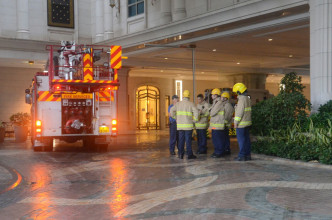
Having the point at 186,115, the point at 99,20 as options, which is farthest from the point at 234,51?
the point at 186,115

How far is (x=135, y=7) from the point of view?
70.2 feet

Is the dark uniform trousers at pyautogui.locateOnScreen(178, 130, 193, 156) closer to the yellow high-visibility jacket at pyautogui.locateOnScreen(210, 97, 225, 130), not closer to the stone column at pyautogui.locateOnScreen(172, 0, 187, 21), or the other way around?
the yellow high-visibility jacket at pyautogui.locateOnScreen(210, 97, 225, 130)

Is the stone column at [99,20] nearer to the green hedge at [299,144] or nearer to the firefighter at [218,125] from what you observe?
the firefighter at [218,125]

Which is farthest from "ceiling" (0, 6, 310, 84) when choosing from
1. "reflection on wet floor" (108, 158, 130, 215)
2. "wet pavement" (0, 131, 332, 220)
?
"reflection on wet floor" (108, 158, 130, 215)

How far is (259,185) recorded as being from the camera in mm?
7789

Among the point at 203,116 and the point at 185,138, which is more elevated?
the point at 203,116

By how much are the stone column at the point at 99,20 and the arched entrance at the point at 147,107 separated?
10.5 metres

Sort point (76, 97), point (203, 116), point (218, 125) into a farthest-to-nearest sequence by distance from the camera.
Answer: point (76, 97)
point (203, 116)
point (218, 125)

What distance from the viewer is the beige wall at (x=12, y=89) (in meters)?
25.8

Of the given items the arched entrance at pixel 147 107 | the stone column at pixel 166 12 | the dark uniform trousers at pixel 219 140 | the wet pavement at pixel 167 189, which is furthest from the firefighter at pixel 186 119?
the arched entrance at pixel 147 107

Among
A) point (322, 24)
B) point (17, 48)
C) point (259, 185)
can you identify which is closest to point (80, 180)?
point (259, 185)

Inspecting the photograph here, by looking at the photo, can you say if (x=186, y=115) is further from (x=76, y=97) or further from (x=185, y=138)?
(x=76, y=97)

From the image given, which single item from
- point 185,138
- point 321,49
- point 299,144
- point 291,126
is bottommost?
point 299,144

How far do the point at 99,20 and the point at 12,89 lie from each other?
7.35 meters
